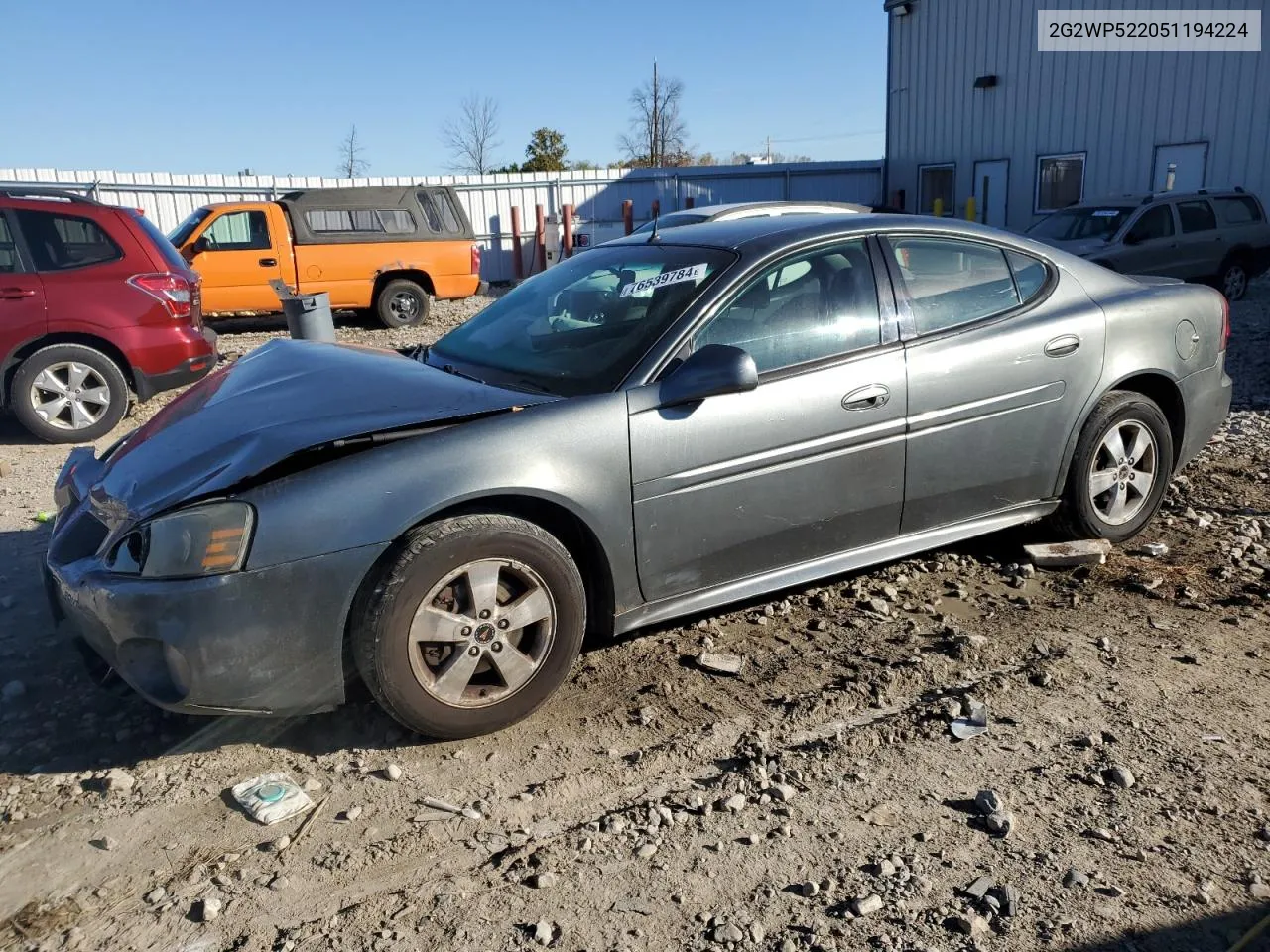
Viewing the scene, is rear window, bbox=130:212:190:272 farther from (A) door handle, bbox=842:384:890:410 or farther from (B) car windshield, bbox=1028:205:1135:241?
(B) car windshield, bbox=1028:205:1135:241

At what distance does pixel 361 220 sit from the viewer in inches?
547

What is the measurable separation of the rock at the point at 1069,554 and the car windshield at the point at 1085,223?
10.6m

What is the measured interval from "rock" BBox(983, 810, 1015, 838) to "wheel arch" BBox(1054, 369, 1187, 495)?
2.12 meters

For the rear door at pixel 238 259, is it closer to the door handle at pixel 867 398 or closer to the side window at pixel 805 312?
the side window at pixel 805 312

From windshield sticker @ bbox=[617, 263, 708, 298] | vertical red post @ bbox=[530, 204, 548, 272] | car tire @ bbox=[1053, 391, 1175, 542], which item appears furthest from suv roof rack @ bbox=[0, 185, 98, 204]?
vertical red post @ bbox=[530, 204, 548, 272]

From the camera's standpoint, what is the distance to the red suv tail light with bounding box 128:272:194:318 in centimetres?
745

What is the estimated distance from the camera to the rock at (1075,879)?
2498 mm

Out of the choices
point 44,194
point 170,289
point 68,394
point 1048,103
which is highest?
point 1048,103

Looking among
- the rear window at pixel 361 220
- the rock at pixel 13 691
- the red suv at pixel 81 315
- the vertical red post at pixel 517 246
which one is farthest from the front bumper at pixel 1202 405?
the vertical red post at pixel 517 246

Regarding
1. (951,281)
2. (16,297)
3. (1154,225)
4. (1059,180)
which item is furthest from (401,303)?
(1059,180)

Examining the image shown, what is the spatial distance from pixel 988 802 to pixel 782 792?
1.91 ft

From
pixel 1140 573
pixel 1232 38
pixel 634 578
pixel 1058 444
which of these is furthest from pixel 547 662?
pixel 1232 38

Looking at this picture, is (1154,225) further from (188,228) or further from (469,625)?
(469,625)

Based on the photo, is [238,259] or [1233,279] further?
[1233,279]
